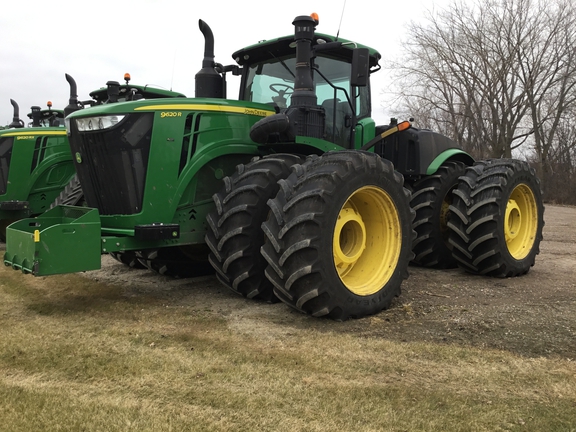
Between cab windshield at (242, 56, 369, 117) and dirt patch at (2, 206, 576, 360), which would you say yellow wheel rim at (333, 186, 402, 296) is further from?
cab windshield at (242, 56, 369, 117)

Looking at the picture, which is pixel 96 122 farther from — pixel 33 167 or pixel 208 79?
pixel 33 167

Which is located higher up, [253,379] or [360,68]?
[360,68]

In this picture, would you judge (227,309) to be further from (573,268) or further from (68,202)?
(573,268)

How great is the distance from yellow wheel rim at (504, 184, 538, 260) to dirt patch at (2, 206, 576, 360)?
37 cm

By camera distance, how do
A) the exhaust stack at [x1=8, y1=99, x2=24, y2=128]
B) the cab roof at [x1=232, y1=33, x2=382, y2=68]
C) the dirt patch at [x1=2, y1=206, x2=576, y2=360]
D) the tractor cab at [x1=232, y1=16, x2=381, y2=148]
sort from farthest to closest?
1. the exhaust stack at [x1=8, y1=99, x2=24, y2=128]
2. the cab roof at [x1=232, y1=33, x2=382, y2=68]
3. the tractor cab at [x1=232, y1=16, x2=381, y2=148]
4. the dirt patch at [x1=2, y1=206, x2=576, y2=360]

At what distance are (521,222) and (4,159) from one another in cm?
832

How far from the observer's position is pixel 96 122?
16.4 ft

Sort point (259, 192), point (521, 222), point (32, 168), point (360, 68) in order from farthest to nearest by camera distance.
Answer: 1. point (32, 168)
2. point (521, 222)
3. point (360, 68)
4. point (259, 192)

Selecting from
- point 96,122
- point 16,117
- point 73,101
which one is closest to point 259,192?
point 96,122

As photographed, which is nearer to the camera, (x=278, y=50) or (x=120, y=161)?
(x=120, y=161)

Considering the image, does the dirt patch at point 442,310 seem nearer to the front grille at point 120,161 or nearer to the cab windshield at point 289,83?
the front grille at point 120,161

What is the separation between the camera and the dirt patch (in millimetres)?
4258

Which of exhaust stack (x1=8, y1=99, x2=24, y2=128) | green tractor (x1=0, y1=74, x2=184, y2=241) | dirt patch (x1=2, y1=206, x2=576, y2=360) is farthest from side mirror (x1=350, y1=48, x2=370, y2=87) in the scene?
exhaust stack (x1=8, y1=99, x2=24, y2=128)

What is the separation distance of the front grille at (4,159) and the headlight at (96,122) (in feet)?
16.7
